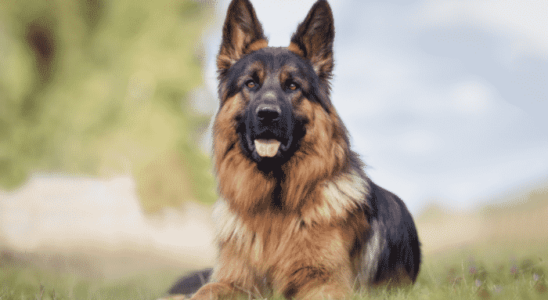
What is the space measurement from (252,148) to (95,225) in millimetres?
6800

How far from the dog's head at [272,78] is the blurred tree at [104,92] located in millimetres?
8167

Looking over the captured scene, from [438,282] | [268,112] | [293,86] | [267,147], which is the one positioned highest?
[293,86]

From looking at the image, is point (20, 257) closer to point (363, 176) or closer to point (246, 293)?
point (246, 293)

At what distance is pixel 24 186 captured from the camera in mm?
10180

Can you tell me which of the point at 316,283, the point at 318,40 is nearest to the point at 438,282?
the point at 316,283

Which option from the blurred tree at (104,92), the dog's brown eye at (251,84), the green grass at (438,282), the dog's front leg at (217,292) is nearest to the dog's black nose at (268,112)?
the dog's brown eye at (251,84)

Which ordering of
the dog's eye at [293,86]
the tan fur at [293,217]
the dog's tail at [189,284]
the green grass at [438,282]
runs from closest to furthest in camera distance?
the green grass at [438,282] < the tan fur at [293,217] < the dog's eye at [293,86] < the dog's tail at [189,284]

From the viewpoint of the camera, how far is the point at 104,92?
12.2 meters

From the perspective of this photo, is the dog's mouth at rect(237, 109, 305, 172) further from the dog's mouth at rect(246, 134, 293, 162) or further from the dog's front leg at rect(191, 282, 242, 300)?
the dog's front leg at rect(191, 282, 242, 300)

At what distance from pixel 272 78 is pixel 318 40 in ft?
2.20

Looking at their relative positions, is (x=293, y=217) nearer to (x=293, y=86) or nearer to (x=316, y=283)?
(x=316, y=283)

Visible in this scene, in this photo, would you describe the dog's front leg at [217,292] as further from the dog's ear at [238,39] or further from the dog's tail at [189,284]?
the dog's ear at [238,39]

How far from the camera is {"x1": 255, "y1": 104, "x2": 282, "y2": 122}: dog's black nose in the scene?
3.61 meters

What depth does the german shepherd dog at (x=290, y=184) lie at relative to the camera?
3609 millimetres
